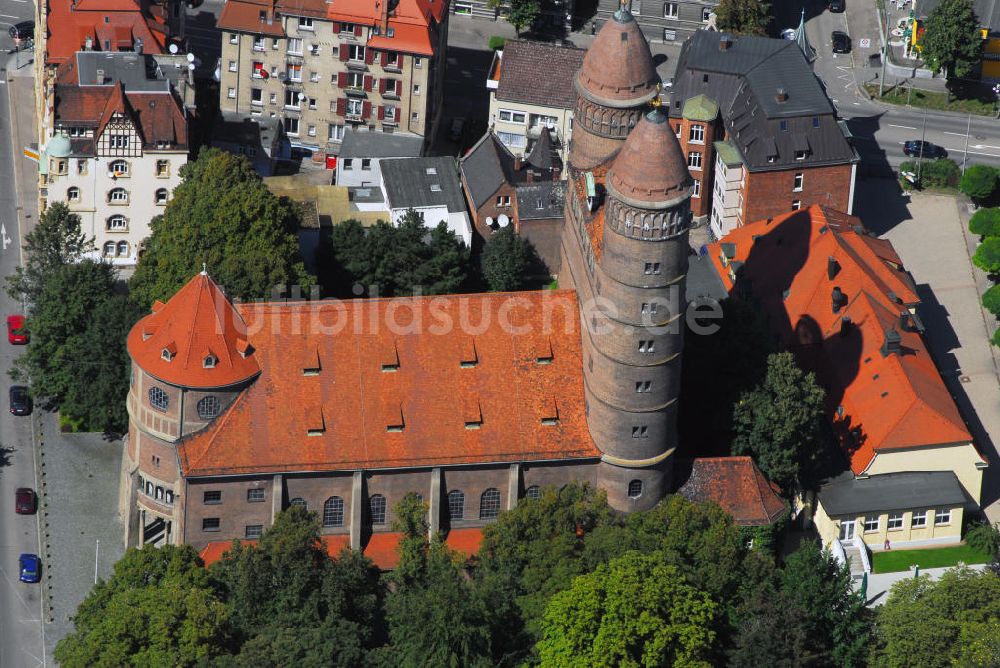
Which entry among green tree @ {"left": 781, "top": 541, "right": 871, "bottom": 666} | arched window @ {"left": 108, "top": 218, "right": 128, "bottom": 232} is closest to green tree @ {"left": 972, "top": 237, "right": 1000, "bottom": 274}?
green tree @ {"left": 781, "top": 541, "right": 871, "bottom": 666}

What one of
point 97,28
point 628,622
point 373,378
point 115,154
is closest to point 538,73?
point 97,28

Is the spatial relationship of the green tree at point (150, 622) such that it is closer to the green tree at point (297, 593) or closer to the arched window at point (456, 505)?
the green tree at point (297, 593)

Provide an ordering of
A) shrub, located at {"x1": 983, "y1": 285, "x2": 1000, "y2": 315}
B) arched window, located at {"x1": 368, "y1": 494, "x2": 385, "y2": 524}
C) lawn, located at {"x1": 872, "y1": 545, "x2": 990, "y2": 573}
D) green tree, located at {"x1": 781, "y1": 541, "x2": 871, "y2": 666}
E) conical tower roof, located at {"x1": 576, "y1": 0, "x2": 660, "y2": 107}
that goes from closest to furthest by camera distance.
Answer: green tree, located at {"x1": 781, "y1": 541, "x2": 871, "y2": 666}, conical tower roof, located at {"x1": 576, "y1": 0, "x2": 660, "y2": 107}, arched window, located at {"x1": 368, "y1": 494, "x2": 385, "y2": 524}, lawn, located at {"x1": 872, "y1": 545, "x2": 990, "y2": 573}, shrub, located at {"x1": 983, "y1": 285, "x2": 1000, "y2": 315}

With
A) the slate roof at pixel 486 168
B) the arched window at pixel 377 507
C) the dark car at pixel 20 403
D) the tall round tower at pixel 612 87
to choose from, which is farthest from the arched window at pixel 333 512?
the slate roof at pixel 486 168

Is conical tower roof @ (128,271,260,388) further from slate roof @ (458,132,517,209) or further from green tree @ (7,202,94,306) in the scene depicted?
slate roof @ (458,132,517,209)

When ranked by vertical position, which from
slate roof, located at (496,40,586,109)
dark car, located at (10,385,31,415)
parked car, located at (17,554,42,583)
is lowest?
parked car, located at (17,554,42,583)

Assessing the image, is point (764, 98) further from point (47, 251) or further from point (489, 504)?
point (47, 251)
